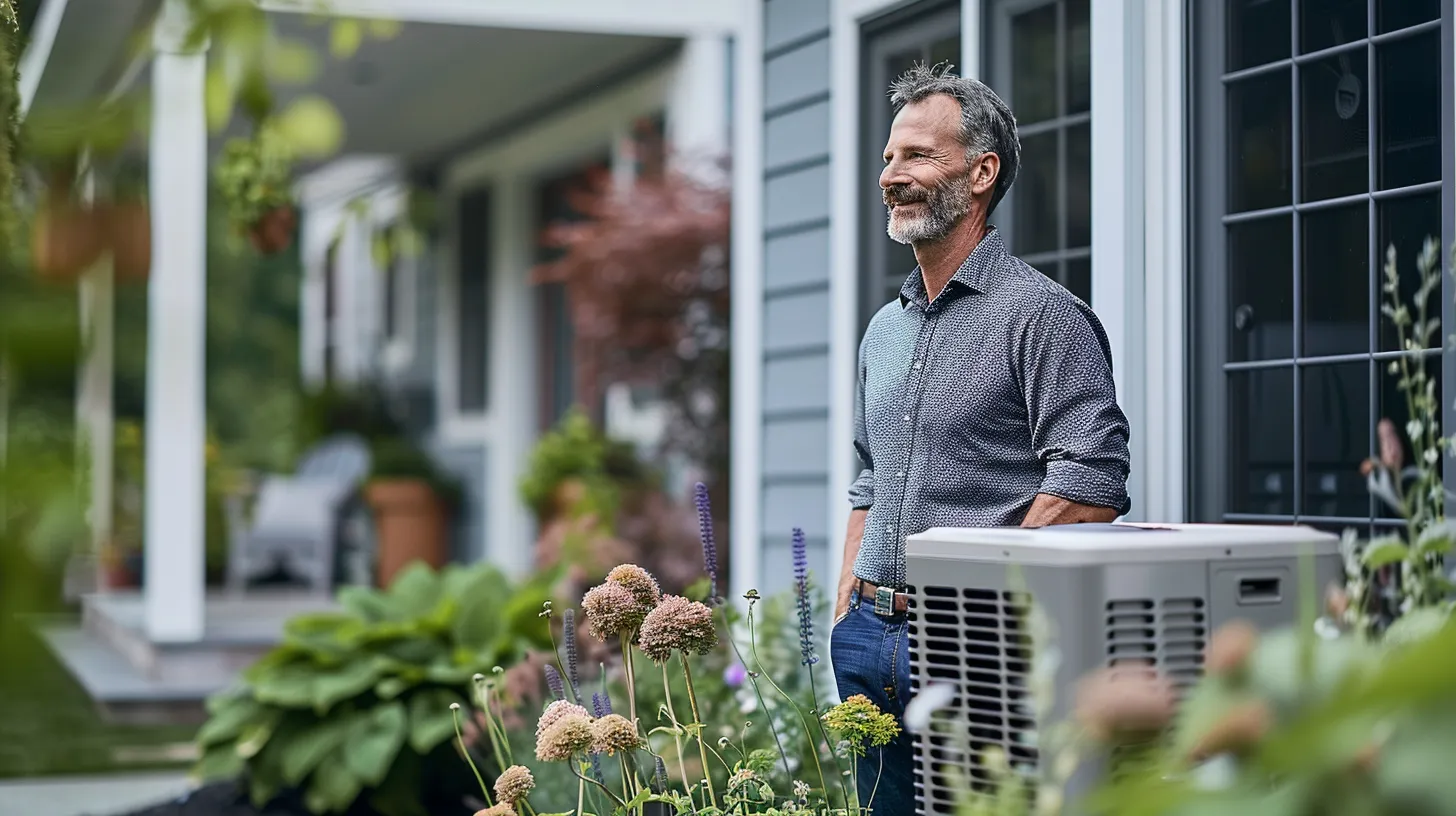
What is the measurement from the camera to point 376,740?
4391mm

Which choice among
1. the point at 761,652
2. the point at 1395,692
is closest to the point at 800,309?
the point at 761,652

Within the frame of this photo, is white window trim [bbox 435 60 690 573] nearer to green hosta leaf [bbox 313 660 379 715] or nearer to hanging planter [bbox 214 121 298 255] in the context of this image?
hanging planter [bbox 214 121 298 255]

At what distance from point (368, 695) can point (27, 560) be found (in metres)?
4.24

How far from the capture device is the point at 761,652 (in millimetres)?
3898

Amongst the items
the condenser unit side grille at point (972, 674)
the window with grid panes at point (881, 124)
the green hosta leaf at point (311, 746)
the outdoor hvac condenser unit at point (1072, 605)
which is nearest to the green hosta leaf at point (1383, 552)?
the outdoor hvac condenser unit at point (1072, 605)

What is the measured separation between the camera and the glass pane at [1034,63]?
139 inches

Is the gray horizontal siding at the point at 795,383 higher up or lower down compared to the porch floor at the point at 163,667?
higher up

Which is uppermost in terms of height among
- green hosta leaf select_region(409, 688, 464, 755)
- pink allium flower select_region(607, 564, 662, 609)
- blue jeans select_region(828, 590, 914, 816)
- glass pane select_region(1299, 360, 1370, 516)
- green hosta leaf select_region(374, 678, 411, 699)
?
glass pane select_region(1299, 360, 1370, 516)

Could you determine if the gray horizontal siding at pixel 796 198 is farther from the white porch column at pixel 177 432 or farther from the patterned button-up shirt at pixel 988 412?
the white porch column at pixel 177 432

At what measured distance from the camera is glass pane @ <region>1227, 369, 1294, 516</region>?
9.96 feet

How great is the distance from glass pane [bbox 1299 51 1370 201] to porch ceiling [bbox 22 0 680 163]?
3.85 meters

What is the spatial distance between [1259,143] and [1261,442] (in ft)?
1.92

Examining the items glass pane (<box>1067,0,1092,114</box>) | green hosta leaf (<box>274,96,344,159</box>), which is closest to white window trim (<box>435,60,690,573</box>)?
glass pane (<box>1067,0,1092,114</box>)

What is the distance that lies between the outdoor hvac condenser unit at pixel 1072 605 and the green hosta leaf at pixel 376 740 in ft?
8.55
